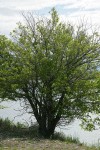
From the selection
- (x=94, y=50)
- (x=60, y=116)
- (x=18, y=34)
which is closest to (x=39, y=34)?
(x=18, y=34)

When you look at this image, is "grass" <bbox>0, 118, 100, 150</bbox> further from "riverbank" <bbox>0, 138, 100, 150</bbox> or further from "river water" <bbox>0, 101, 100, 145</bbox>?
"river water" <bbox>0, 101, 100, 145</bbox>

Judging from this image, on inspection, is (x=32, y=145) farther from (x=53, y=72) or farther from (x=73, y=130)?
(x=73, y=130)

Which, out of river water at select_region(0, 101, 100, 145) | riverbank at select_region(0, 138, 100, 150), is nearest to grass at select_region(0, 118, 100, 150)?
riverbank at select_region(0, 138, 100, 150)

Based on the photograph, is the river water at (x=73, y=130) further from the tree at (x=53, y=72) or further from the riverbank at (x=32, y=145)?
the riverbank at (x=32, y=145)

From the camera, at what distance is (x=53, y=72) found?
17.4 metres

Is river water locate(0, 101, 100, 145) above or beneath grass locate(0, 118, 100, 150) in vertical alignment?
above

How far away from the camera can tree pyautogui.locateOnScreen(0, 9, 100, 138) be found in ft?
57.0

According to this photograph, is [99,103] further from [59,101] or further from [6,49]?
[6,49]

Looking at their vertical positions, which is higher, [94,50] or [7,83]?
[94,50]

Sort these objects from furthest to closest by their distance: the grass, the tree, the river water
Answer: the river water
the tree
the grass

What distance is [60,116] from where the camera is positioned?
18.2 m

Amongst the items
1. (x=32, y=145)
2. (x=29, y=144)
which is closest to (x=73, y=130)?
(x=29, y=144)

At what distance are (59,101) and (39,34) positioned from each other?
10.4ft

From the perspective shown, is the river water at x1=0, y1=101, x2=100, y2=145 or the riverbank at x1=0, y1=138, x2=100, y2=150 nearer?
the riverbank at x1=0, y1=138, x2=100, y2=150
